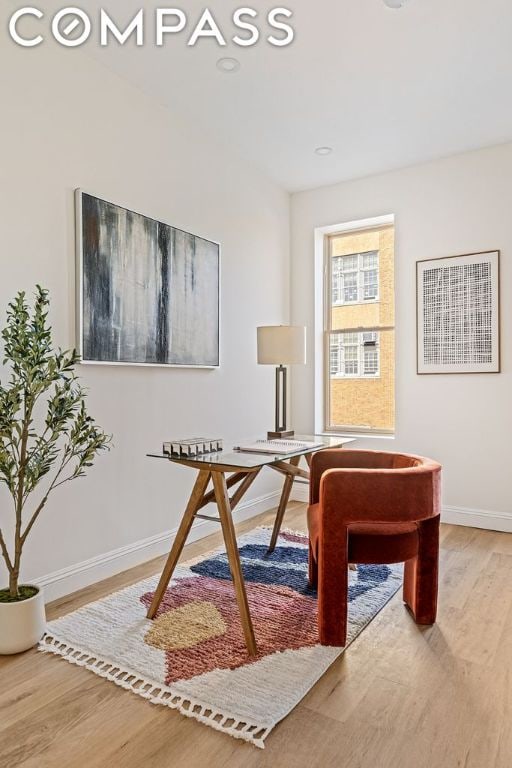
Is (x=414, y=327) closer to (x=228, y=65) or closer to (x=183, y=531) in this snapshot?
(x=228, y=65)

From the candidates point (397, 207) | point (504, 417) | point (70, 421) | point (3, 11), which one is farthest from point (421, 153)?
point (70, 421)

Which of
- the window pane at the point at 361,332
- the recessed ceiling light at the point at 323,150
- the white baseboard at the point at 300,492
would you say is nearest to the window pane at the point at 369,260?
the window pane at the point at 361,332

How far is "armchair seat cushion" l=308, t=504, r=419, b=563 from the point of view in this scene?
214 cm

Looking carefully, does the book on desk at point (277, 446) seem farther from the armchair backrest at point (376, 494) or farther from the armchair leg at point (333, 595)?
the armchair leg at point (333, 595)

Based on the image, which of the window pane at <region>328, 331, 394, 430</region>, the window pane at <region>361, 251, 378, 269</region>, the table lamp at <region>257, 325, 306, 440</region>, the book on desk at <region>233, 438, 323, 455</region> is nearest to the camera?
the book on desk at <region>233, 438, 323, 455</region>

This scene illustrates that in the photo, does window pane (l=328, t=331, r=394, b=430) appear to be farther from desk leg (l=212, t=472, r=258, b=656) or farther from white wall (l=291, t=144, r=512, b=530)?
desk leg (l=212, t=472, r=258, b=656)

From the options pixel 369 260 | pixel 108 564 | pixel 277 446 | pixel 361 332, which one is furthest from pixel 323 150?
pixel 108 564

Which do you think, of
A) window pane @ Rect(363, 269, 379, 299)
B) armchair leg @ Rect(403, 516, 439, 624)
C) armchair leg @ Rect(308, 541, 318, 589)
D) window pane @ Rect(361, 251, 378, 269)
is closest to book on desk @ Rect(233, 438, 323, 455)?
armchair leg @ Rect(308, 541, 318, 589)

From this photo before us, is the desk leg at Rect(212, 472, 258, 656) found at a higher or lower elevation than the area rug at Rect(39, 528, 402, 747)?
higher

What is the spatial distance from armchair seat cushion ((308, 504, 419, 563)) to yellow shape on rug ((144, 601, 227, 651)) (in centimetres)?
60

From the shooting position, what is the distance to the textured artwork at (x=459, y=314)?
3762 millimetres

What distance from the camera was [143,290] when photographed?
2982 millimetres

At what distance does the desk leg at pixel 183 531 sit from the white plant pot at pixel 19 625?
1.59ft

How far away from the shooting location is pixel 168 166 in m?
3.22
